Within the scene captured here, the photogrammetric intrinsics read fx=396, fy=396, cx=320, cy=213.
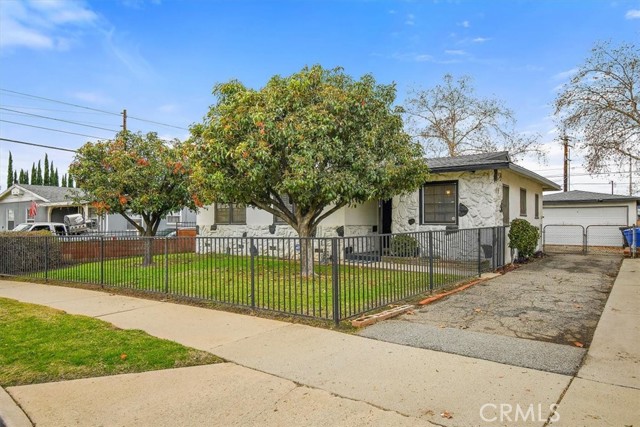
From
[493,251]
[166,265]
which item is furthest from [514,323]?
[166,265]

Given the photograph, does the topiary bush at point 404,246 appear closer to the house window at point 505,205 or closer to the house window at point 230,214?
the house window at point 505,205

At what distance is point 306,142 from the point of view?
7.73 meters

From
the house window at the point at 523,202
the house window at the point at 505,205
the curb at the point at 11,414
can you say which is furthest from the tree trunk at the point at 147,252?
the house window at the point at 523,202

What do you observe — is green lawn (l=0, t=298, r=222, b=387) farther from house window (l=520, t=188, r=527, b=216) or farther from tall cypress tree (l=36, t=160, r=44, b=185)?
tall cypress tree (l=36, t=160, r=44, b=185)

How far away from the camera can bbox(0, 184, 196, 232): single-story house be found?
24391 millimetres

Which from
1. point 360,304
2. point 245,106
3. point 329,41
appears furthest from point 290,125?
point 329,41

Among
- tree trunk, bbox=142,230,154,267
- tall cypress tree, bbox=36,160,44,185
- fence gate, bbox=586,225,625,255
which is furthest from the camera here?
tall cypress tree, bbox=36,160,44,185

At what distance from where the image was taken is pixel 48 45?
14.7 meters

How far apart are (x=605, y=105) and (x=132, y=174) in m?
18.9

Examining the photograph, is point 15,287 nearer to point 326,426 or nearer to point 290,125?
point 290,125

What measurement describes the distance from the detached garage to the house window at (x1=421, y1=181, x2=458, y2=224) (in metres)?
10.5

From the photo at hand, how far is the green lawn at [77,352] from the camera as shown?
402 cm

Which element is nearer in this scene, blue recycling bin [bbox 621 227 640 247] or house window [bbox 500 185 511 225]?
house window [bbox 500 185 511 225]

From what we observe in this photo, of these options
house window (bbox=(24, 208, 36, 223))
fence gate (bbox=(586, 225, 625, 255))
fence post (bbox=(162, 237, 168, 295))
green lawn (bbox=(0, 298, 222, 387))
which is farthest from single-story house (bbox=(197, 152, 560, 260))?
house window (bbox=(24, 208, 36, 223))
